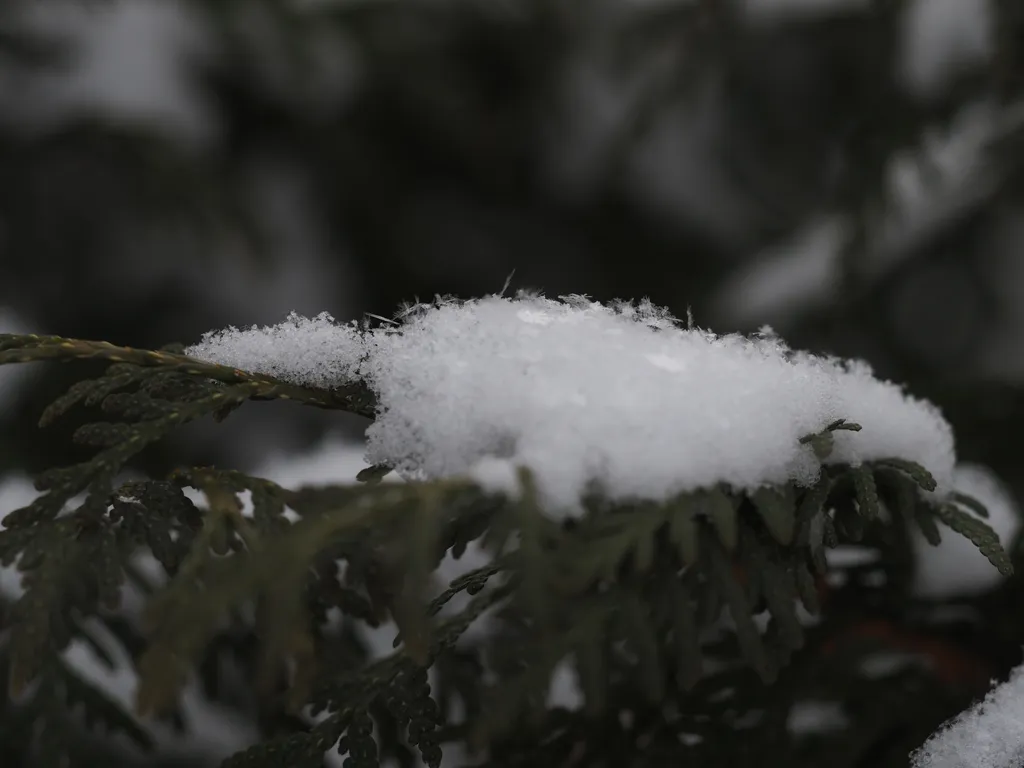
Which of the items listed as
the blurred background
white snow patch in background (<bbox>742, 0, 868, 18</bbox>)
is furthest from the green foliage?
white snow patch in background (<bbox>742, 0, 868, 18</bbox>)

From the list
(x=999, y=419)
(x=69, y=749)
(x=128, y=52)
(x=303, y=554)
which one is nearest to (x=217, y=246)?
(x=128, y=52)

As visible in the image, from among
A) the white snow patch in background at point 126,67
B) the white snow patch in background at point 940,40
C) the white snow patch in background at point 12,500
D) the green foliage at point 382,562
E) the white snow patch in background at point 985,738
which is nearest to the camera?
the green foliage at point 382,562

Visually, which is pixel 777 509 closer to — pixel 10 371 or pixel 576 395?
pixel 576 395

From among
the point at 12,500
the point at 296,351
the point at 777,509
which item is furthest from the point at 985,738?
the point at 12,500

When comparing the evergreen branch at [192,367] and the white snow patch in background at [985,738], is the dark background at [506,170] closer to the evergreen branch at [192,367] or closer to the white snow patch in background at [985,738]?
the white snow patch in background at [985,738]

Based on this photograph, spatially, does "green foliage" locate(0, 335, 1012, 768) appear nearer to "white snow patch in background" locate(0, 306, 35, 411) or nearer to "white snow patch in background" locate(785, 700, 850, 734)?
"white snow patch in background" locate(785, 700, 850, 734)

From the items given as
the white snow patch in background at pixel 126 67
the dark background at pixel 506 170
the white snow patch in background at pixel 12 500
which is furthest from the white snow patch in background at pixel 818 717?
the white snow patch in background at pixel 126 67
